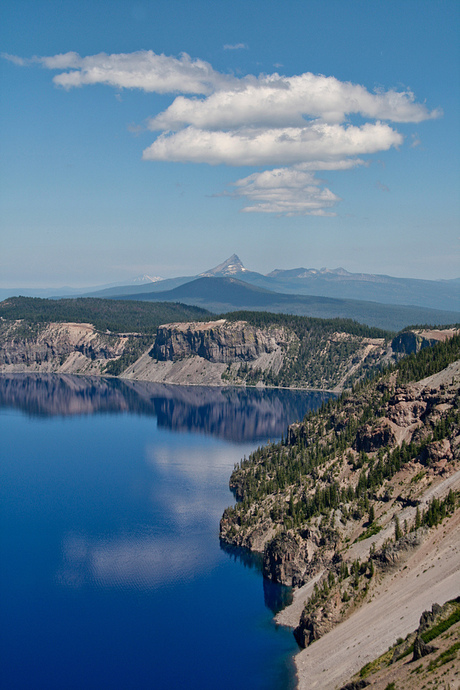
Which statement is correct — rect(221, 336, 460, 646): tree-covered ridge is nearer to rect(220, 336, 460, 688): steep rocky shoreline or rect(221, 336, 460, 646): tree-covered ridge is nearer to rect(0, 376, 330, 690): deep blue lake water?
rect(220, 336, 460, 688): steep rocky shoreline

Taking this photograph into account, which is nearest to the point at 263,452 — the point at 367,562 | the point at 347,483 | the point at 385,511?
the point at 347,483

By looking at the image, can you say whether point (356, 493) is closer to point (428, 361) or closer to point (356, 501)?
point (356, 501)

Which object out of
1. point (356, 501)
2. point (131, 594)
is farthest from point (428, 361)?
point (131, 594)

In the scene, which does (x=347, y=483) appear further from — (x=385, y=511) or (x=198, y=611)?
(x=198, y=611)

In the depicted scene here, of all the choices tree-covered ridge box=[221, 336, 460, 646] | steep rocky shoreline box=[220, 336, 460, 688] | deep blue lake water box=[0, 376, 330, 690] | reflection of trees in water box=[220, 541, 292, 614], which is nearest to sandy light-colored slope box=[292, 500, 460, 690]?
steep rocky shoreline box=[220, 336, 460, 688]

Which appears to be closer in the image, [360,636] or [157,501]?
[360,636]
